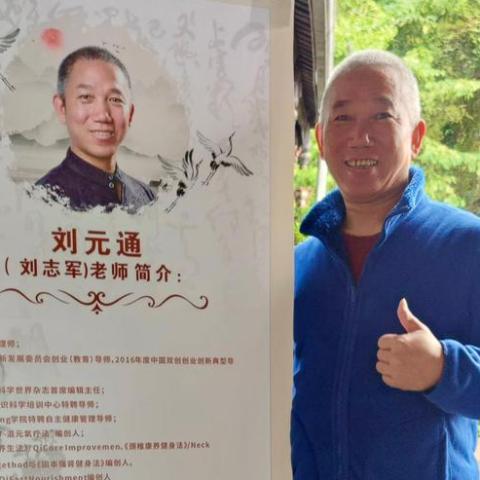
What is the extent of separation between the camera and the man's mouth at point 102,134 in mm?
601

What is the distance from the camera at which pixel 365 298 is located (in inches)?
27.5

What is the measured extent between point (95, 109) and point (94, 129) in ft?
0.06

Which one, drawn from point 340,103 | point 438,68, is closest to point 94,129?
point 340,103

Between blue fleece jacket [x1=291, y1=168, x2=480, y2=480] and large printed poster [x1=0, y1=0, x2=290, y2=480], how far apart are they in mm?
102

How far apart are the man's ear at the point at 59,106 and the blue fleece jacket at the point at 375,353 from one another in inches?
12.8

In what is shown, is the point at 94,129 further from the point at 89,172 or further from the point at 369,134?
the point at 369,134

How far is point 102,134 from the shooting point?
23.7 inches

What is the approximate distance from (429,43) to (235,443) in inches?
25.6

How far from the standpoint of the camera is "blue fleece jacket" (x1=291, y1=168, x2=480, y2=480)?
66 centimetres

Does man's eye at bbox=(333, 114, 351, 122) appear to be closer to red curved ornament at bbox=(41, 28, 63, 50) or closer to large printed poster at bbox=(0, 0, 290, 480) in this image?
large printed poster at bbox=(0, 0, 290, 480)

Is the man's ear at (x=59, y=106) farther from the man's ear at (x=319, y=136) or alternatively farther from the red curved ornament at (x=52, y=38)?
the man's ear at (x=319, y=136)

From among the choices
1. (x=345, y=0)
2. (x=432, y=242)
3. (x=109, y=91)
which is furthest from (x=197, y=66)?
(x=345, y=0)

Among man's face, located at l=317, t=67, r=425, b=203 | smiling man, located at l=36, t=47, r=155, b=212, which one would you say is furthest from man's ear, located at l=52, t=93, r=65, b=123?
man's face, located at l=317, t=67, r=425, b=203

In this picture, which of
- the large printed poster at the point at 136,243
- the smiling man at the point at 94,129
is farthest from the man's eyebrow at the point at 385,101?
the smiling man at the point at 94,129
